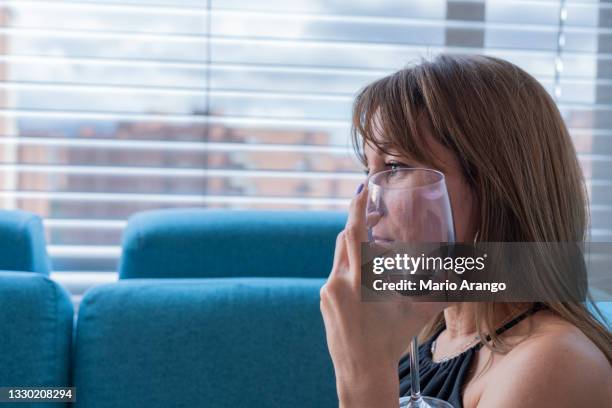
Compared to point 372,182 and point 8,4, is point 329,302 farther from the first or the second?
point 8,4

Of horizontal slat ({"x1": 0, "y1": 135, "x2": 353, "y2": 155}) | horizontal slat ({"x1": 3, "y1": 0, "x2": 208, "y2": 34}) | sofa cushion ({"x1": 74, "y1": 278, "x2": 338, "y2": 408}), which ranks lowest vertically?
sofa cushion ({"x1": 74, "y1": 278, "x2": 338, "y2": 408})

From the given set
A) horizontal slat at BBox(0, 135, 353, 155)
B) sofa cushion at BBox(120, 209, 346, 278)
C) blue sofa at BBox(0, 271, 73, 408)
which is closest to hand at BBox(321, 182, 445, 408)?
blue sofa at BBox(0, 271, 73, 408)

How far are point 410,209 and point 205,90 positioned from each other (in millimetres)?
1402

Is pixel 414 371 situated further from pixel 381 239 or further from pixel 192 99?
pixel 192 99

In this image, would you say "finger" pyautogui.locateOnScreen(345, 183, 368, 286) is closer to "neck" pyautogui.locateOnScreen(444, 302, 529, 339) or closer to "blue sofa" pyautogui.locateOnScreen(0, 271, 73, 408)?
"neck" pyautogui.locateOnScreen(444, 302, 529, 339)

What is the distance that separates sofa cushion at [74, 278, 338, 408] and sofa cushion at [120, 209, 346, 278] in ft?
0.77

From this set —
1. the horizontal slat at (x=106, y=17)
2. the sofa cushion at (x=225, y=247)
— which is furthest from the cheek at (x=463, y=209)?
the horizontal slat at (x=106, y=17)

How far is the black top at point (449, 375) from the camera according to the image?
0.94 m

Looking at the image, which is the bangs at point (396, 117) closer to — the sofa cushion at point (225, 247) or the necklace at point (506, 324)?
the necklace at point (506, 324)

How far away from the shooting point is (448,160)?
0.91 m

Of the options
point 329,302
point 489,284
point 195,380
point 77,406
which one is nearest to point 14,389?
point 77,406

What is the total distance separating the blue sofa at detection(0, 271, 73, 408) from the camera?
1.27m

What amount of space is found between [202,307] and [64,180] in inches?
37.5

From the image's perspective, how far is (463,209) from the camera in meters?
0.92
